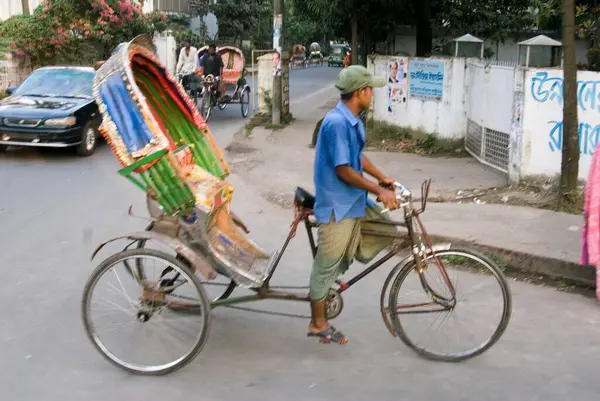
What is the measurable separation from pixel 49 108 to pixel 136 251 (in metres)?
8.46

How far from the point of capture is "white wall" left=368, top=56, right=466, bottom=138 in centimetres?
1213

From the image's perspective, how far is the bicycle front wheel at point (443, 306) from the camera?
426cm

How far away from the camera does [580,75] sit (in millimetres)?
8422

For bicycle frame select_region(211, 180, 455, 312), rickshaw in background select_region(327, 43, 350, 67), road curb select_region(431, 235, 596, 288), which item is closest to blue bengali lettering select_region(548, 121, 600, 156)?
road curb select_region(431, 235, 596, 288)

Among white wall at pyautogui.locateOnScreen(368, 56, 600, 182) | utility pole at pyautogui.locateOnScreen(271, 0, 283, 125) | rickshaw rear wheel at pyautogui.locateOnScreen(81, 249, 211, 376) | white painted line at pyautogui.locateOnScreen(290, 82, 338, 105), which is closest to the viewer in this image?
rickshaw rear wheel at pyautogui.locateOnScreen(81, 249, 211, 376)

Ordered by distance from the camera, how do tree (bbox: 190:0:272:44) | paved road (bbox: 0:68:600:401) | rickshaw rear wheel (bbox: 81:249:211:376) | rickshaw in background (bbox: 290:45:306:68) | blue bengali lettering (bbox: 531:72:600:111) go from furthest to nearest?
rickshaw in background (bbox: 290:45:306:68) < tree (bbox: 190:0:272:44) < blue bengali lettering (bbox: 531:72:600:111) < rickshaw rear wheel (bbox: 81:249:211:376) < paved road (bbox: 0:68:600:401)

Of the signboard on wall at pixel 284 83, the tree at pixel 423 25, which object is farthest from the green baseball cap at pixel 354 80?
the tree at pixel 423 25

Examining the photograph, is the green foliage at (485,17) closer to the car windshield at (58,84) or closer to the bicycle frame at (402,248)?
the car windshield at (58,84)

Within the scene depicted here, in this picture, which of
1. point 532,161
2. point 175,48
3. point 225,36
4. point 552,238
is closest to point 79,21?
point 175,48

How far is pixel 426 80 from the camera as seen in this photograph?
12.8m

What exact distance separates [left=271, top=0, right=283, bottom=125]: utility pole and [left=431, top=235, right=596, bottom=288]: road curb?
32.4 feet

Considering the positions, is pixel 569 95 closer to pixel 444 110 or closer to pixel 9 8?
pixel 444 110

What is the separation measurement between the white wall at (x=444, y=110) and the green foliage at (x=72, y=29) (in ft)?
37.9

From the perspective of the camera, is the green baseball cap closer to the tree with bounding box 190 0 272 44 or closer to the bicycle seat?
the bicycle seat
